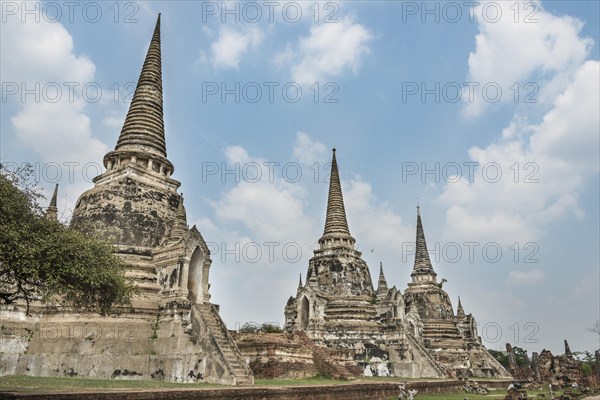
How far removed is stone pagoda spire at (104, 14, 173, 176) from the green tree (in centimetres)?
1276

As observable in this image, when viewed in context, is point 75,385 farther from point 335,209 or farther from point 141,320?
point 335,209

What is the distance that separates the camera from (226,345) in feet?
62.0

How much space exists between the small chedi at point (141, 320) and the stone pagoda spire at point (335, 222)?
1604 centimetres

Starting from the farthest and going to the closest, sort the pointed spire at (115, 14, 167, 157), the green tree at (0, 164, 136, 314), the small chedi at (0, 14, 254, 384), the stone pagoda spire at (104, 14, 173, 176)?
1. the pointed spire at (115, 14, 167, 157)
2. the stone pagoda spire at (104, 14, 173, 176)
3. the small chedi at (0, 14, 254, 384)
4. the green tree at (0, 164, 136, 314)

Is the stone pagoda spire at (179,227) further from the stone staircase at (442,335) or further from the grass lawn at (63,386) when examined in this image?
the stone staircase at (442,335)

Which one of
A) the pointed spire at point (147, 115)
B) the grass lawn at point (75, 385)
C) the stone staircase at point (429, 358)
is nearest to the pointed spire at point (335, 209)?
the stone staircase at point (429, 358)

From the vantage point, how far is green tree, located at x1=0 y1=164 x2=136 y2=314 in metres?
11.8

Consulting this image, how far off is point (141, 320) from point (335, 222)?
71.3 ft

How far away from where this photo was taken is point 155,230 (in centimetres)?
2394

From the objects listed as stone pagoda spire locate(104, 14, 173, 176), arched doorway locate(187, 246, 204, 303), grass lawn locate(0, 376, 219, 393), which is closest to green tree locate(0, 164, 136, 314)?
grass lawn locate(0, 376, 219, 393)

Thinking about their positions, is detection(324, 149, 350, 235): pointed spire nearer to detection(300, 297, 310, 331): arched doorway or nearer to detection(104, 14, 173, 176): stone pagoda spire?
detection(300, 297, 310, 331): arched doorway

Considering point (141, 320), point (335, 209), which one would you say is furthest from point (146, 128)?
point (335, 209)

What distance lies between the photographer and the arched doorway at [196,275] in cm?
2167

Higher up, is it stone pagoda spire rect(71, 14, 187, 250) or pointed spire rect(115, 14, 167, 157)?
pointed spire rect(115, 14, 167, 157)
